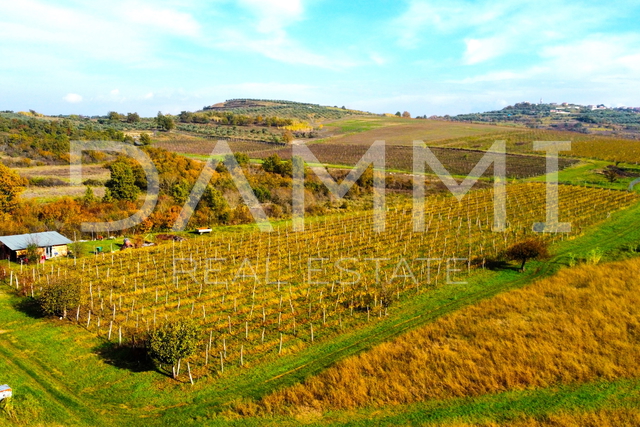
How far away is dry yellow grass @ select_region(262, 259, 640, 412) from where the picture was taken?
1547cm

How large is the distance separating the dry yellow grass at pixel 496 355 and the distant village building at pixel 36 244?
2189 cm

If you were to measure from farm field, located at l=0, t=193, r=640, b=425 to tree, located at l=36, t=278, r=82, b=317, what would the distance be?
65 centimetres

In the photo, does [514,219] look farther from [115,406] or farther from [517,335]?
[115,406]

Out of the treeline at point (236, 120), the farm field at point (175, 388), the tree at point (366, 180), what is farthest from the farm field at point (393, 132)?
the farm field at point (175, 388)

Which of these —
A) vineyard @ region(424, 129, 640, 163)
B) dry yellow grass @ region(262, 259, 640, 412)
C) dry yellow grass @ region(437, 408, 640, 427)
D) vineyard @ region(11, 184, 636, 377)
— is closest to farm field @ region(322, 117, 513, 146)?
vineyard @ region(424, 129, 640, 163)

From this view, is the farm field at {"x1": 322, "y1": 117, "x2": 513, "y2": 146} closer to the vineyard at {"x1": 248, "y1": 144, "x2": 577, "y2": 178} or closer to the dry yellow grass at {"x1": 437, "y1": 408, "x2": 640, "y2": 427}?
the vineyard at {"x1": 248, "y1": 144, "x2": 577, "y2": 178}

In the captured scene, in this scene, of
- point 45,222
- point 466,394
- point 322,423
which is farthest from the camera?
point 45,222

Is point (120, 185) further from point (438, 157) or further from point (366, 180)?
point (438, 157)

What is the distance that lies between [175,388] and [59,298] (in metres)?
9.01

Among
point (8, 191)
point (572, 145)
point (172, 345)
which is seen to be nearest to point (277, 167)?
point (8, 191)

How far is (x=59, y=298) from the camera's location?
2083 cm

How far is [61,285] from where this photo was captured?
2106 centimetres

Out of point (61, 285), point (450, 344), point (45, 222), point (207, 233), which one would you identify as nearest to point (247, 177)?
point (207, 233)

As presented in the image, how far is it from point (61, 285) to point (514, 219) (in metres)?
34.0
